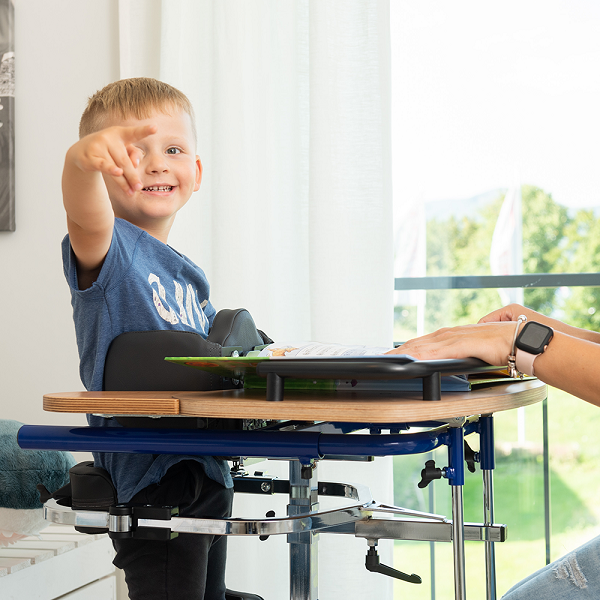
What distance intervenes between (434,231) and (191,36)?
913 mm

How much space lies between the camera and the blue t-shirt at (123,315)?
0.92 meters

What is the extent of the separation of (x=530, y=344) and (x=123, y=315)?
0.55 m

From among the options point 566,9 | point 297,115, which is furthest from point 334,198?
point 566,9

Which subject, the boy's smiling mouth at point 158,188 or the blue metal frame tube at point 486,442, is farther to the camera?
the boy's smiling mouth at point 158,188

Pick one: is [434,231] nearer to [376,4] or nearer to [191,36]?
[376,4]

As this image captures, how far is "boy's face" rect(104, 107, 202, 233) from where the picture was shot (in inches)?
44.9

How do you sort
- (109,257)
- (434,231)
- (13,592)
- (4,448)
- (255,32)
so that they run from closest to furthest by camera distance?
(109,257) → (13,592) → (4,448) → (255,32) → (434,231)

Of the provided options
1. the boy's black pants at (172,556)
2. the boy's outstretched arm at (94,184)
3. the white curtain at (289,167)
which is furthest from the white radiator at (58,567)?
the boy's outstretched arm at (94,184)

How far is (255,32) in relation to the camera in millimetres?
1912

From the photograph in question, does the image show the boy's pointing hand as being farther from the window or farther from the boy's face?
the window

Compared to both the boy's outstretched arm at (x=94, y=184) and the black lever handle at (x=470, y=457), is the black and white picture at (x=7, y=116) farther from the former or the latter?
the black lever handle at (x=470, y=457)

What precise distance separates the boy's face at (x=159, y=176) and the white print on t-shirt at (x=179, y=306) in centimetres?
14

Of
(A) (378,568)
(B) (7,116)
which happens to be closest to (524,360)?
(A) (378,568)

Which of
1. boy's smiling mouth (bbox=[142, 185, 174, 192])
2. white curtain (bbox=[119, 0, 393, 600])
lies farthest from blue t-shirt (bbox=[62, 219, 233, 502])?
white curtain (bbox=[119, 0, 393, 600])
